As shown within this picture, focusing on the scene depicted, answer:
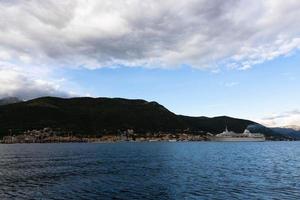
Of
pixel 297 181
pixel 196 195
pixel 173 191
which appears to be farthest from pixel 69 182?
pixel 297 181

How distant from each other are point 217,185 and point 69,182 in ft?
118

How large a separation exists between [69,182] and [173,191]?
28423 millimetres

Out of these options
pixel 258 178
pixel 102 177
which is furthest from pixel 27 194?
pixel 258 178

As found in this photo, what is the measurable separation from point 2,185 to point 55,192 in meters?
18.0

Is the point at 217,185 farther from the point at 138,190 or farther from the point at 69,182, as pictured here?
the point at 69,182

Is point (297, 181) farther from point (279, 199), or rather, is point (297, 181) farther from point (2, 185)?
point (2, 185)

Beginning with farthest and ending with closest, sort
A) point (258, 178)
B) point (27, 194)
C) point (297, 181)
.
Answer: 1. point (258, 178)
2. point (297, 181)
3. point (27, 194)

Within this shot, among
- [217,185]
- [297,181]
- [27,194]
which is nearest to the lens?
[27,194]

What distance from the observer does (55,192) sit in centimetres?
7362

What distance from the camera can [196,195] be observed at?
226ft

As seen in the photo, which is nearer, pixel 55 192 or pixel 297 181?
pixel 55 192

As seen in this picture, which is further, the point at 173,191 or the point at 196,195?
the point at 173,191

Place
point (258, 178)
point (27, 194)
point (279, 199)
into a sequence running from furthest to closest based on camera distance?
point (258, 178)
point (27, 194)
point (279, 199)

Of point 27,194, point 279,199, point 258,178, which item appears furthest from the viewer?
point 258,178
